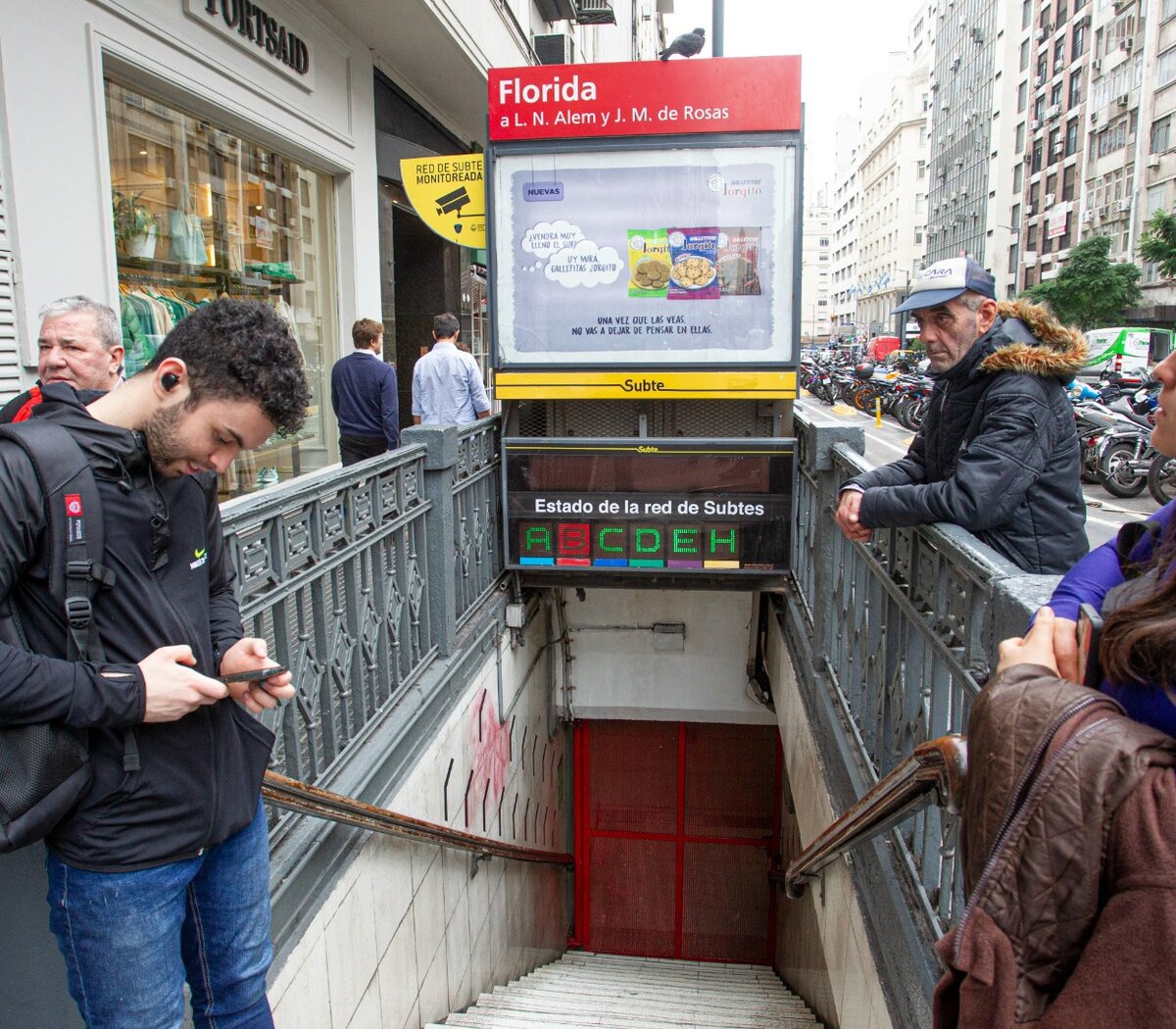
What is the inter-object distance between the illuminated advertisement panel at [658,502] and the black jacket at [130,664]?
357 cm

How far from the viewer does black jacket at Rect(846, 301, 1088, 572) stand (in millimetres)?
2594

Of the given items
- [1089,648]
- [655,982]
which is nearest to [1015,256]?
[655,982]

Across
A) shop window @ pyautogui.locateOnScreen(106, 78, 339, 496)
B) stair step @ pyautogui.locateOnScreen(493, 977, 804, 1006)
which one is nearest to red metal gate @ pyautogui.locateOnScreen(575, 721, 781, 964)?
stair step @ pyautogui.locateOnScreen(493, 977, 804, 1006)

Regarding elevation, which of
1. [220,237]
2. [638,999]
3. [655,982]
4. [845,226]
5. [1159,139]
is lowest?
[655,982]

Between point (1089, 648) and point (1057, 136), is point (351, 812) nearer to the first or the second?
point (1089, 648)

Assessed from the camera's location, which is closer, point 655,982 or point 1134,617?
point 1134,617

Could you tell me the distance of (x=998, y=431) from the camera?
2643 millimetres

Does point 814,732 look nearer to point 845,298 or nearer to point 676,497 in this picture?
point 676,497

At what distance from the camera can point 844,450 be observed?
402 centimetres

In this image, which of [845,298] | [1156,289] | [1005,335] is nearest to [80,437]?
[1005,335]

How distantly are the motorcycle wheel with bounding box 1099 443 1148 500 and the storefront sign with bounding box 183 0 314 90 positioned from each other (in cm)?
1078

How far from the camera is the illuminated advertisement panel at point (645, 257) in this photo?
5531 mm

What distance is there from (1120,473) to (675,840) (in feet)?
24.6

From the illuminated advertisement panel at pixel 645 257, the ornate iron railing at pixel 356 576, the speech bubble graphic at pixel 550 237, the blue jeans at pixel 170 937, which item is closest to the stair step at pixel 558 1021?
the ornate iron railing at pixel 356 576
